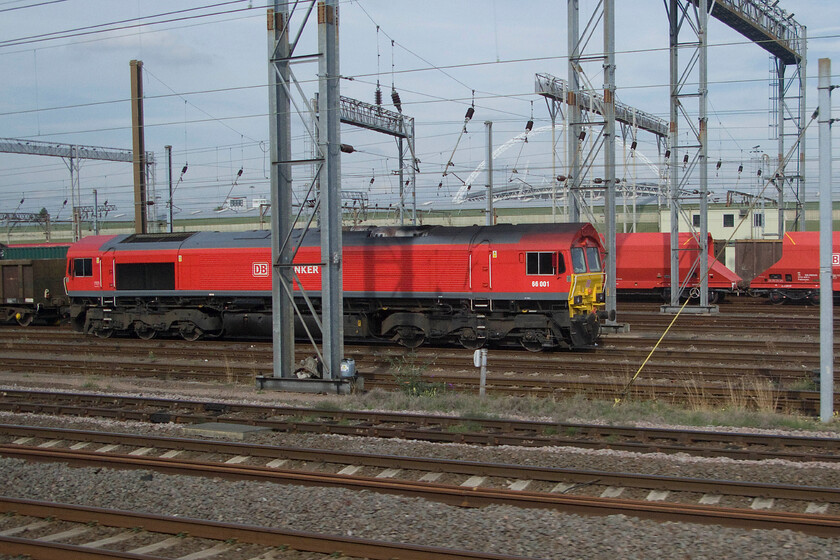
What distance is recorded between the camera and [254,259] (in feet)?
75.4

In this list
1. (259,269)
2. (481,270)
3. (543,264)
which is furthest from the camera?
(259,269)

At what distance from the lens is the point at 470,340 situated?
70.6 ft

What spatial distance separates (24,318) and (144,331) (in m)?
9.21

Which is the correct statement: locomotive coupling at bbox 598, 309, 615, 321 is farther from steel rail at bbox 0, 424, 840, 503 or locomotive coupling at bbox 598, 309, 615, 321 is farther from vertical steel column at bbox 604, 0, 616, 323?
steel rail at bbox 0, 424, 840, 503

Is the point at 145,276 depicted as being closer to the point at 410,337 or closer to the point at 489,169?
the point at 410,337

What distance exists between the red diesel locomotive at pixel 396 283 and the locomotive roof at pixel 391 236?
1.5 inches

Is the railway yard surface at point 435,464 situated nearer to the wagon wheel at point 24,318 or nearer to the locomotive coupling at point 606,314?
the locomotive coupling at point 606,314

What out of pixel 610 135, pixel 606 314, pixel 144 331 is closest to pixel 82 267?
pixel 144 331

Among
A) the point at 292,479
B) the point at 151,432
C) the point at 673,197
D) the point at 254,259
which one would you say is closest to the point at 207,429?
the point at 151,432

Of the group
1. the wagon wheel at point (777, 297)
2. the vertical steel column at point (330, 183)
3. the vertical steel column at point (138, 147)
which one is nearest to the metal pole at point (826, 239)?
the vertical steel column at point (330, 183)

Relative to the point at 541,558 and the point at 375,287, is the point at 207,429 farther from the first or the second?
the point at 375,287

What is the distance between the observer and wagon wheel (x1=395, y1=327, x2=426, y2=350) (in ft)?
71.5

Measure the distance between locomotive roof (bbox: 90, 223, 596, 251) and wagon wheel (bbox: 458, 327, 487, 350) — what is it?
2.55 metres

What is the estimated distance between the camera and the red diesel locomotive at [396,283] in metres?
20.3
